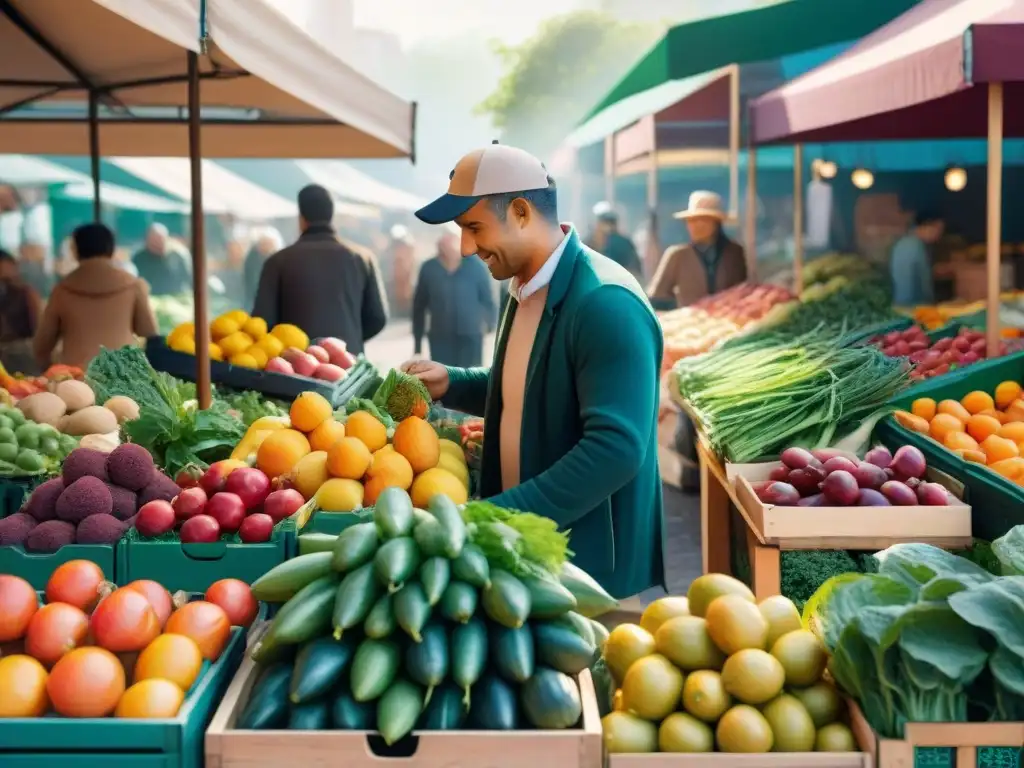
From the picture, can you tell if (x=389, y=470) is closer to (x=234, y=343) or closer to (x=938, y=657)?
(x=938, y=657)

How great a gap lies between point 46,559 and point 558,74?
60076 mm

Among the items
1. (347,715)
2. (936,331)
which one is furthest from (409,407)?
(936,331)

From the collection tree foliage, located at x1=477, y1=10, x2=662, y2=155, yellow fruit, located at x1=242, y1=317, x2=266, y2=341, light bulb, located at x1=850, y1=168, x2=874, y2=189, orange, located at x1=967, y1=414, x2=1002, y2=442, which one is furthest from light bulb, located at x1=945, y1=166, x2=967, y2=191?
tree foliage, located at x1=477, y1=10, x2=662, y2=155

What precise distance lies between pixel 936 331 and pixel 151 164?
18722 millimetres

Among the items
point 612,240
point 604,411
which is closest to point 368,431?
point 604,411

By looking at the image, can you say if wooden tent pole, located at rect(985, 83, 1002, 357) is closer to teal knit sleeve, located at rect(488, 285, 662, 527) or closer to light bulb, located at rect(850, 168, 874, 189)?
teal knit sleeve, located at rect(488, 285, 662, 527)

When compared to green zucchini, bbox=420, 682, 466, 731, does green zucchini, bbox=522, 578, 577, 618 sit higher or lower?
higher

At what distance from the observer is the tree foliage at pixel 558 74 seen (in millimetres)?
60281

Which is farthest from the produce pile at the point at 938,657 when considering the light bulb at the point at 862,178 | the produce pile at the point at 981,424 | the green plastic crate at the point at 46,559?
the light bulb at the point at 862,178

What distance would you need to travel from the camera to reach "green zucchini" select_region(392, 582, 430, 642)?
86.7 inches

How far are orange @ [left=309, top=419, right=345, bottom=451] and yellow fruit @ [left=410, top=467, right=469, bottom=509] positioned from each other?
337 mm

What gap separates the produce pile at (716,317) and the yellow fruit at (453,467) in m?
4.62

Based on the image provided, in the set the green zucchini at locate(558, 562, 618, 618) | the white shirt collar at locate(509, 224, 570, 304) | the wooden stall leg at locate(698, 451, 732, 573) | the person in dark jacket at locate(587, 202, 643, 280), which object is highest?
the person in dark jacket at locate(587, 202, 643, 280)

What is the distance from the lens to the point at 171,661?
2.38 metres
